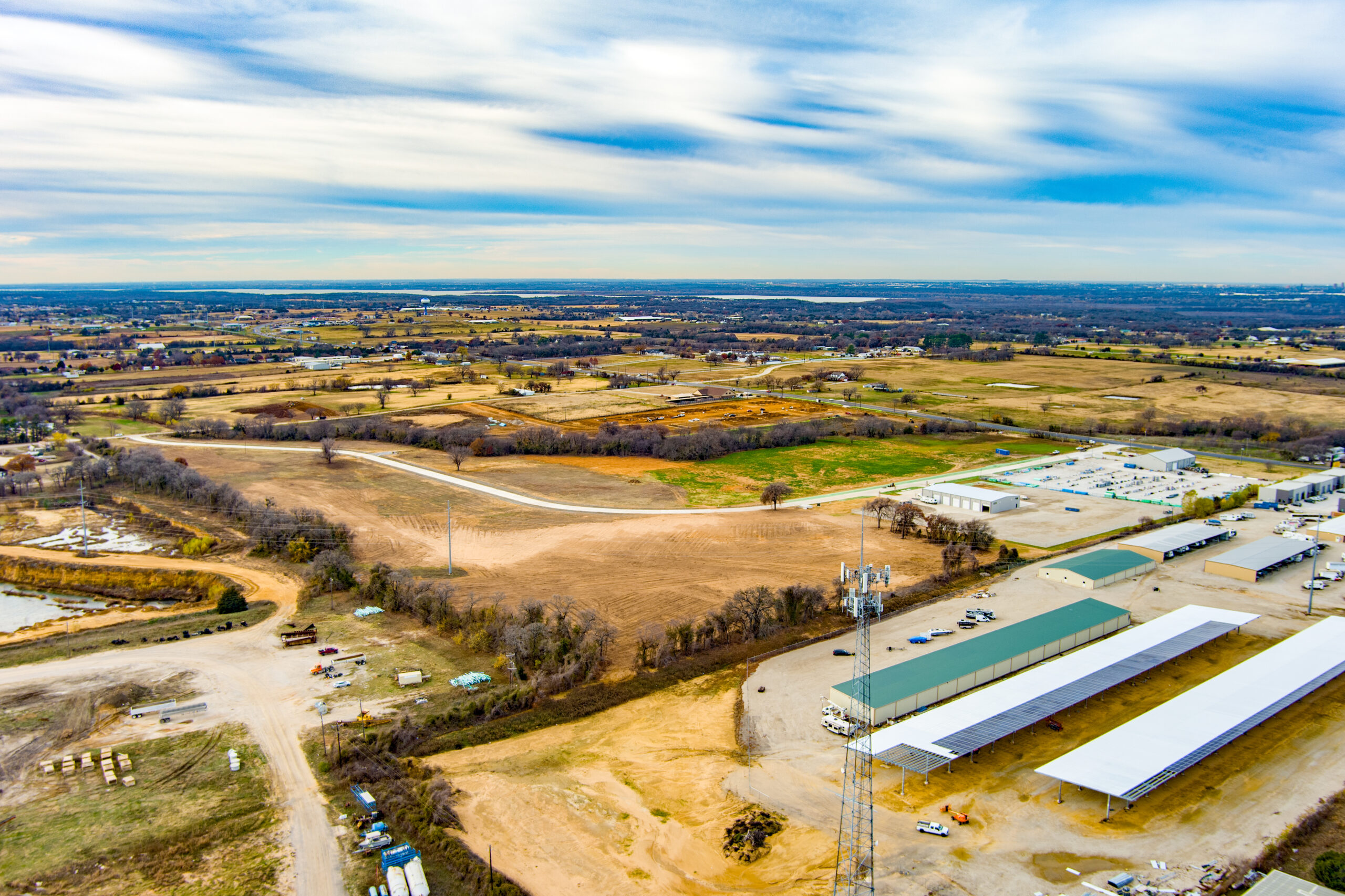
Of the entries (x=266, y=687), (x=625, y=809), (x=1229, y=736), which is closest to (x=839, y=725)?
(x=625, y=809)

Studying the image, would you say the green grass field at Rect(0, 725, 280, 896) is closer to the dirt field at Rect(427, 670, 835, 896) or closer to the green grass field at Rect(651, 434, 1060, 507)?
the dirt field at Rect(427, 670, 835, 896)

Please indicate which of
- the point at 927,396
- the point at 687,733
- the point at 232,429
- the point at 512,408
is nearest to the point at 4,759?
the point at 687,733

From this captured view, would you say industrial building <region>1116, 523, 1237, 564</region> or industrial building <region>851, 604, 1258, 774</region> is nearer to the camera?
industrial building <region>851, 604, 1258, 774</region>

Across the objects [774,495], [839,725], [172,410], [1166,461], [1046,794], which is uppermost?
[172,410]

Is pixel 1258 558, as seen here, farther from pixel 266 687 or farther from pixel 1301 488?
pixel 266 687

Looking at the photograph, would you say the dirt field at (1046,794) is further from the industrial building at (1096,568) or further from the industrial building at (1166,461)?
the industrial building at (1166,461)

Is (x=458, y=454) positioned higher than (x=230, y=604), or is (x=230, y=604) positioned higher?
(x=458, y=454)

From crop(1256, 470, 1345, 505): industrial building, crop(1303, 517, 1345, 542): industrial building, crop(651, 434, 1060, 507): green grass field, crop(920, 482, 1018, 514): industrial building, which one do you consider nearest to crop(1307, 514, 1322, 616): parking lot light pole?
crop(1303, 517, 1345, 542): industrial building
